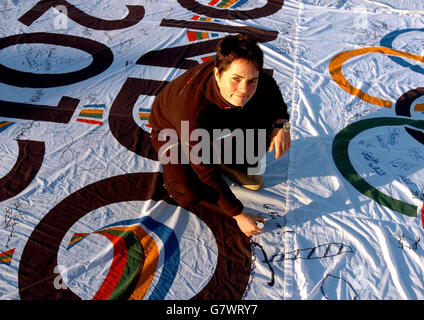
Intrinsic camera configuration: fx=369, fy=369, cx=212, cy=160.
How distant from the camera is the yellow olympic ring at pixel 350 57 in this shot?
2.21 m

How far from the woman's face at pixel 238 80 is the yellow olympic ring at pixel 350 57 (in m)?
1.26

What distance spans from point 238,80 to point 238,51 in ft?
0.30

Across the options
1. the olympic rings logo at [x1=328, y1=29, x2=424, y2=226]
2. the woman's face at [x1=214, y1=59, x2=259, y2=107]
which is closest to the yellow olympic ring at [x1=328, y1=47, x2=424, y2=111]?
the olympic rings logo at [x1=328, y1=29, x2=424, y2=226]

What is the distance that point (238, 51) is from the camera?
117 cm

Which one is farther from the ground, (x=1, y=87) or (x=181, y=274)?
(x=1, y=87)

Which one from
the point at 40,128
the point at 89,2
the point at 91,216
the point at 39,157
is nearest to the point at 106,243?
the point at 91,216

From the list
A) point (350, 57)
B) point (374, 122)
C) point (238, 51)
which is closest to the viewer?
point (238, 51)

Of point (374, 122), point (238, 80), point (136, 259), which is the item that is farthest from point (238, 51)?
point (374, 122)

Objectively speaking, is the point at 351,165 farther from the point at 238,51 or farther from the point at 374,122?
the point at 238,51
